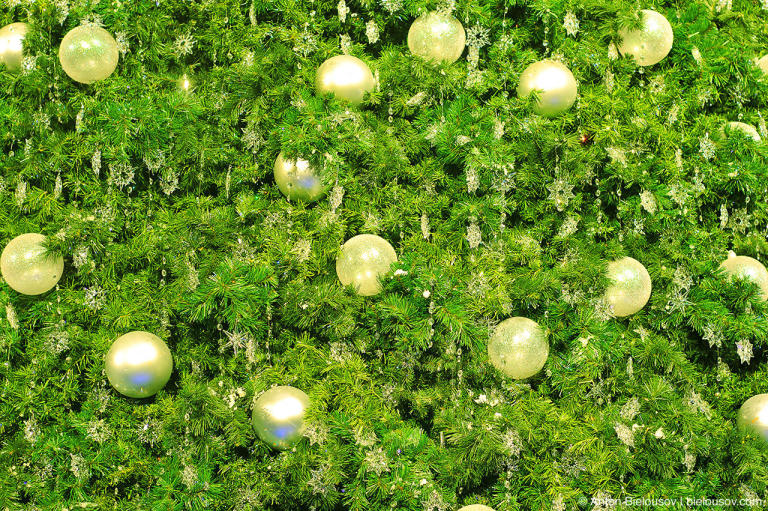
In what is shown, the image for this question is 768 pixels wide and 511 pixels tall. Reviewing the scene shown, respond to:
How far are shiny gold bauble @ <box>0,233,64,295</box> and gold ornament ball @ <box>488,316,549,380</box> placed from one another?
90cm

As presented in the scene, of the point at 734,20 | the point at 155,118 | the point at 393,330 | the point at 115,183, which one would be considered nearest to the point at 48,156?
the point at 115,183

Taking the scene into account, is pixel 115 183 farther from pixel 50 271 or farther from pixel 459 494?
pixel 459 494

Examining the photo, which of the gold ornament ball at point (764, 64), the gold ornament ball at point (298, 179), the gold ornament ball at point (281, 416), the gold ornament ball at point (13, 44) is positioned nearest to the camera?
the gold ornament ball at point (281, 416)

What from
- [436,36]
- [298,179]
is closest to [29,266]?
[298,179]

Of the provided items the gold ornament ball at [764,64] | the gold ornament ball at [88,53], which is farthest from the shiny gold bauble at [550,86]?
the gold ornament ball at [88,53]

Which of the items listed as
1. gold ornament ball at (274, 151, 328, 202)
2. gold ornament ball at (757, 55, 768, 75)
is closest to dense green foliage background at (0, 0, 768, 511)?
gold ornament ball at (274, 151, 328, 202)

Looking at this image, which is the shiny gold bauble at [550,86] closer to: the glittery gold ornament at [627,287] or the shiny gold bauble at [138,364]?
the glittery gold ornament at [627,287]

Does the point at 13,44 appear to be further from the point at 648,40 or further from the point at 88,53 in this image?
Answer: the point at 648,40

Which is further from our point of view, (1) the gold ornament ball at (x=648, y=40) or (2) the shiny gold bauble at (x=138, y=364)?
(1) the gold ornament ball at (x=648, y=40)

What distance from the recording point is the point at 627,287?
4.12 ft

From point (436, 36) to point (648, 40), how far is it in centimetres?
50

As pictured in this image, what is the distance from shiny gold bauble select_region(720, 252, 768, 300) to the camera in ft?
4.44

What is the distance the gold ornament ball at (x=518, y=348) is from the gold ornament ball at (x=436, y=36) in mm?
572

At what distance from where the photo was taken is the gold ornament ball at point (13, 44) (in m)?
1.35
